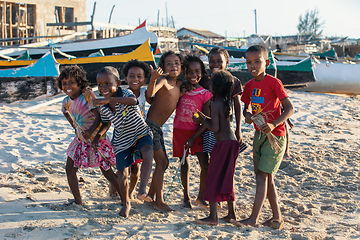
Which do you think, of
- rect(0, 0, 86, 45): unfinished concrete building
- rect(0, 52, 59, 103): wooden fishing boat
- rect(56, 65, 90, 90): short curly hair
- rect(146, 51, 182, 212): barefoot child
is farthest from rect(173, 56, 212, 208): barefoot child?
rect(0, 0, 86, 45): unfinished concrete building

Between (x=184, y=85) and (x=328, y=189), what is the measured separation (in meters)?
2.15

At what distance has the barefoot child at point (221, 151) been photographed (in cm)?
320

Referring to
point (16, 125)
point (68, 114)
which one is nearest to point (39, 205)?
point (68, 114)

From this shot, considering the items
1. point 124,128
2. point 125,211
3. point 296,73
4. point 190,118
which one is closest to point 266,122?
point 190,118

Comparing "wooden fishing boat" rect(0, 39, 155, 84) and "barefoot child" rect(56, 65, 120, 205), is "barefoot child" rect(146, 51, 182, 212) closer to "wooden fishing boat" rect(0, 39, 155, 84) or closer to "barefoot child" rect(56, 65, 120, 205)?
"barefoot child" rect(56, 65, 120, 205)

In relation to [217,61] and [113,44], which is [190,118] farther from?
[113,44]

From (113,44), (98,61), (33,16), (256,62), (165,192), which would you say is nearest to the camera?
(256,62)

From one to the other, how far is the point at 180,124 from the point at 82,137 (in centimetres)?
98

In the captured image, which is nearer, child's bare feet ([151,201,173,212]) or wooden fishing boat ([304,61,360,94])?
child's bare feet ([151,201,173,212])

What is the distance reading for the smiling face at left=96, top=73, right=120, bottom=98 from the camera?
132 inches

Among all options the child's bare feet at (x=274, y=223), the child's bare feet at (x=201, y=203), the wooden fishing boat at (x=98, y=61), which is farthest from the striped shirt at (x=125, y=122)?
the wooden fishing boat at (x=98, y=61)

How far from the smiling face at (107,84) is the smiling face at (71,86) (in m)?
0.34

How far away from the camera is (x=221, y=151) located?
3.24 m

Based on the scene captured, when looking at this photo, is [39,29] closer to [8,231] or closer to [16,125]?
[16,125]
